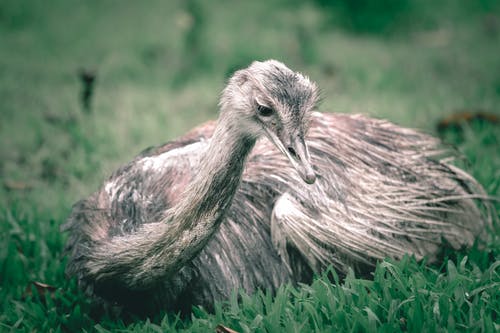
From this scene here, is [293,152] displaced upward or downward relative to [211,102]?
upward

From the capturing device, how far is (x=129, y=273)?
2.64 meters

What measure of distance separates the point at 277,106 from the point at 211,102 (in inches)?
154

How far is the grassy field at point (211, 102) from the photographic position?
2676 mm

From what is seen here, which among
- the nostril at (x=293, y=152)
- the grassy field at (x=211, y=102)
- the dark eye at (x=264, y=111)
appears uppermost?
the dark eye at (x=264, y=111)

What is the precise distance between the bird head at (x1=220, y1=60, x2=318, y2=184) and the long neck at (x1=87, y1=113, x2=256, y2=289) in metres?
0.07

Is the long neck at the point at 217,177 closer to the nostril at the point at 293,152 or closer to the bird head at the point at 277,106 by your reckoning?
the bird head at the point at 277,106

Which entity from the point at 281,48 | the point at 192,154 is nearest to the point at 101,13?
the point at 281,48

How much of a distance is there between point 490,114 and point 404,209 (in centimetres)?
236

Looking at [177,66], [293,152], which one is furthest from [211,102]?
[293,152]

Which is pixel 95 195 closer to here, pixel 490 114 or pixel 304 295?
pixel 304 295

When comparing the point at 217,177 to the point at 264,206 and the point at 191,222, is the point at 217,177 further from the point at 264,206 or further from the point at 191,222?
the point at 264,206

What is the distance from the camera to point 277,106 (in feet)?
7.65

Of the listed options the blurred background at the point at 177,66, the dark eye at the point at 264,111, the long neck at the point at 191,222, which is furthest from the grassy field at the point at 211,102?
the dark eye at the point at 264,111

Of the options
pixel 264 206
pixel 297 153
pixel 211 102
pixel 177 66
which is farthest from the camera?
pixel 177 66
